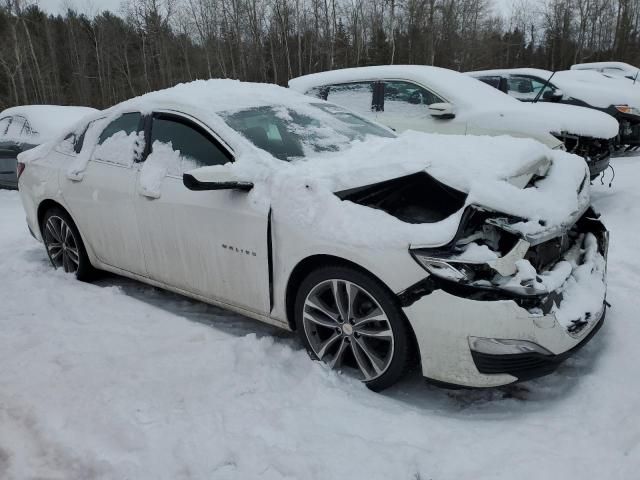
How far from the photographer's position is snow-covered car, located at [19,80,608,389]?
244cm

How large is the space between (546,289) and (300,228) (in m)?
1.24

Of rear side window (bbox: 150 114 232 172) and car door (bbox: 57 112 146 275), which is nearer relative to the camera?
rear side window (bbox: 150 114 232 172)

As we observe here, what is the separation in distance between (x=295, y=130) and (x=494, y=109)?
3694mm

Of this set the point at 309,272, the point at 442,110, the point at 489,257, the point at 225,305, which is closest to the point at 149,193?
the point at 225,305

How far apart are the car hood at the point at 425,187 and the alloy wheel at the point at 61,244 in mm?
2171

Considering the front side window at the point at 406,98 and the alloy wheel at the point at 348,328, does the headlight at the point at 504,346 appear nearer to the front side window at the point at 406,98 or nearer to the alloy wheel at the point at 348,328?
the alloy wheel at the point at 348,328

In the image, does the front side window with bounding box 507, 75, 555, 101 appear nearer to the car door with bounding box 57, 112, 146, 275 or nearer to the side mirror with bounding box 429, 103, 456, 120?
the side mirror with bounding box 429, 103, 456, 120

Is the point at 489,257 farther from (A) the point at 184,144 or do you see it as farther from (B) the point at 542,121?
(B) the point at 542,121

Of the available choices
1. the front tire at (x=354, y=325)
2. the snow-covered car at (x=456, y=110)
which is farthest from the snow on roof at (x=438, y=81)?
the front tire at (x=354, y=325)

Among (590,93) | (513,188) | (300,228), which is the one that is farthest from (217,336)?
(590,93)

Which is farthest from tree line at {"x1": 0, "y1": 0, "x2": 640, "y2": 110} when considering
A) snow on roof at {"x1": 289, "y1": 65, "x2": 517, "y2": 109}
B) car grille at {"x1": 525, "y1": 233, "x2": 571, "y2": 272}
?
car grille at {"x1": 525, "y1": 233, "x2": 571, "y2": 272}

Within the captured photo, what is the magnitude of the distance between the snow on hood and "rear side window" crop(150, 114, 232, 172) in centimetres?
392

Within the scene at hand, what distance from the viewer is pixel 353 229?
8.74ft

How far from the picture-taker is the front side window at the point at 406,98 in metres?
6.65
